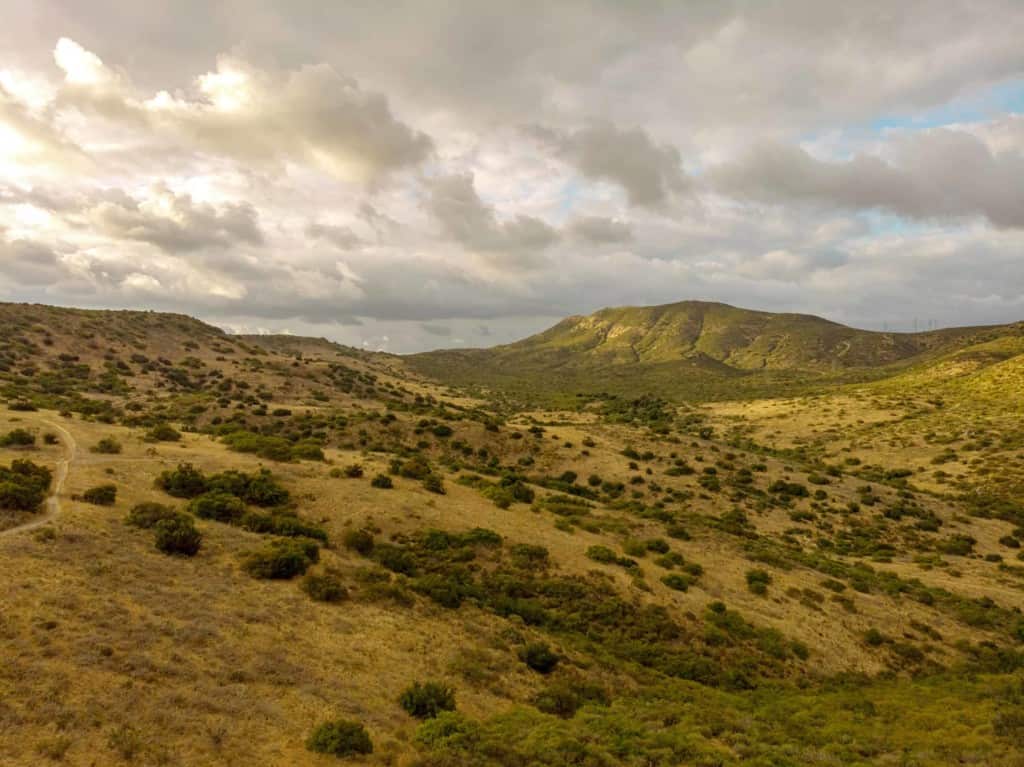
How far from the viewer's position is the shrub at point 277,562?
875 inches

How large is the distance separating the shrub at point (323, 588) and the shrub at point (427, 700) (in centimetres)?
691

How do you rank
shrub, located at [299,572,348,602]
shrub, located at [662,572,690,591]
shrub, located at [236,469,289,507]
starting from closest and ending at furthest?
shrub, located at [299,572,348,602]
shrub, located at [662,572,690,591]
shrub, located at [236,469,289,507]

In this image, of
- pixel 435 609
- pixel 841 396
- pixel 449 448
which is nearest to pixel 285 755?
pixel 435 609

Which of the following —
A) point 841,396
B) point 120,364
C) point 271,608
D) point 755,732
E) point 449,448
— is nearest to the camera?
point 755,732

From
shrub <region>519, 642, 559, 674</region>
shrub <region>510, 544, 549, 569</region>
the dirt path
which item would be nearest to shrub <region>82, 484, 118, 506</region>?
the dirt path

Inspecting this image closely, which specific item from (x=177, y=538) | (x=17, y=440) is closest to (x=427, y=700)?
(x=177, y=538)

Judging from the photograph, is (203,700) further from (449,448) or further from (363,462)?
(449,448)

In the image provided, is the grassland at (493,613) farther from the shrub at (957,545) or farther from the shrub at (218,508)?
the shrub at (957,545)

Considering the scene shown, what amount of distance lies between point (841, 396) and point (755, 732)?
143m

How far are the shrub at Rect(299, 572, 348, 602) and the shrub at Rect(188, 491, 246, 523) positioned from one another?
334 inches

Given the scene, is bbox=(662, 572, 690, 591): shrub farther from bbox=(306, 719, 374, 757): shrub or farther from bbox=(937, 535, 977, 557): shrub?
bbox=(937, 535, 977, 557): shrub

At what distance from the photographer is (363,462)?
4378cm

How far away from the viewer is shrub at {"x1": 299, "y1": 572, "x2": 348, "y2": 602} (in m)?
21.5

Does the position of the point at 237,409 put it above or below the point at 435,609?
above
